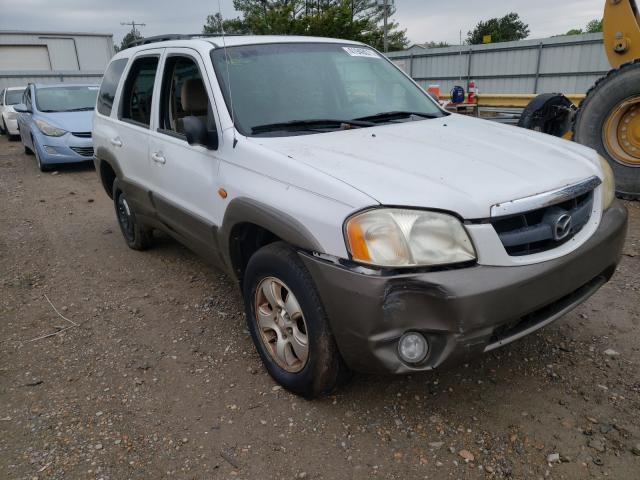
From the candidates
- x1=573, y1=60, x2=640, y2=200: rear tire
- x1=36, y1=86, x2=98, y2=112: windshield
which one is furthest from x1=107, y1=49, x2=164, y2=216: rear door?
x1=36, y1=86, x2=98, y2=112: windshield

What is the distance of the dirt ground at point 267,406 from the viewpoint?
226 cm

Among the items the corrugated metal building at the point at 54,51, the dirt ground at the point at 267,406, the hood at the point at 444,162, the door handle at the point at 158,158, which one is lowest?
the dirt ground at the point at 267,406

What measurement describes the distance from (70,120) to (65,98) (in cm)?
110

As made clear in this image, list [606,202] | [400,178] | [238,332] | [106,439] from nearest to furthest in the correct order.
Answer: [400,178], [106,439], [606,202], [238,332]

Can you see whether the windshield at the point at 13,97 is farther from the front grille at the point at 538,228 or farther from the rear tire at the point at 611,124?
the front grille at the point at 538,228

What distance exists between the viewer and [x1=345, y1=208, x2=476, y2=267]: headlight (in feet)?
6.65

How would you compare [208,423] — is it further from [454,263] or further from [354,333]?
[454,263]

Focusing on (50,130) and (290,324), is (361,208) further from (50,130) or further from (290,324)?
(50,130)

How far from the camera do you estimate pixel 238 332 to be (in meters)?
3.43

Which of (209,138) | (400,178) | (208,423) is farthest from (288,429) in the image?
(209,138)

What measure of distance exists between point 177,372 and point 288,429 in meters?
0.89

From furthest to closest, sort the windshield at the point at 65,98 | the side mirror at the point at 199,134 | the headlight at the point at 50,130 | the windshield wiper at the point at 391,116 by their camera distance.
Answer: the windshield at the point at 65,98 < the headlight at the point at 50,130 < the windshield wiper at the point at 391,116 < the side mirror at the point at 199,134

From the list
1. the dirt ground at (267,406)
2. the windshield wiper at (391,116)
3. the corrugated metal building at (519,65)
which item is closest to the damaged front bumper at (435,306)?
the dirt ground at (267,406)

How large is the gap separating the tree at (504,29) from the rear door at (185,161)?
2232 inches
